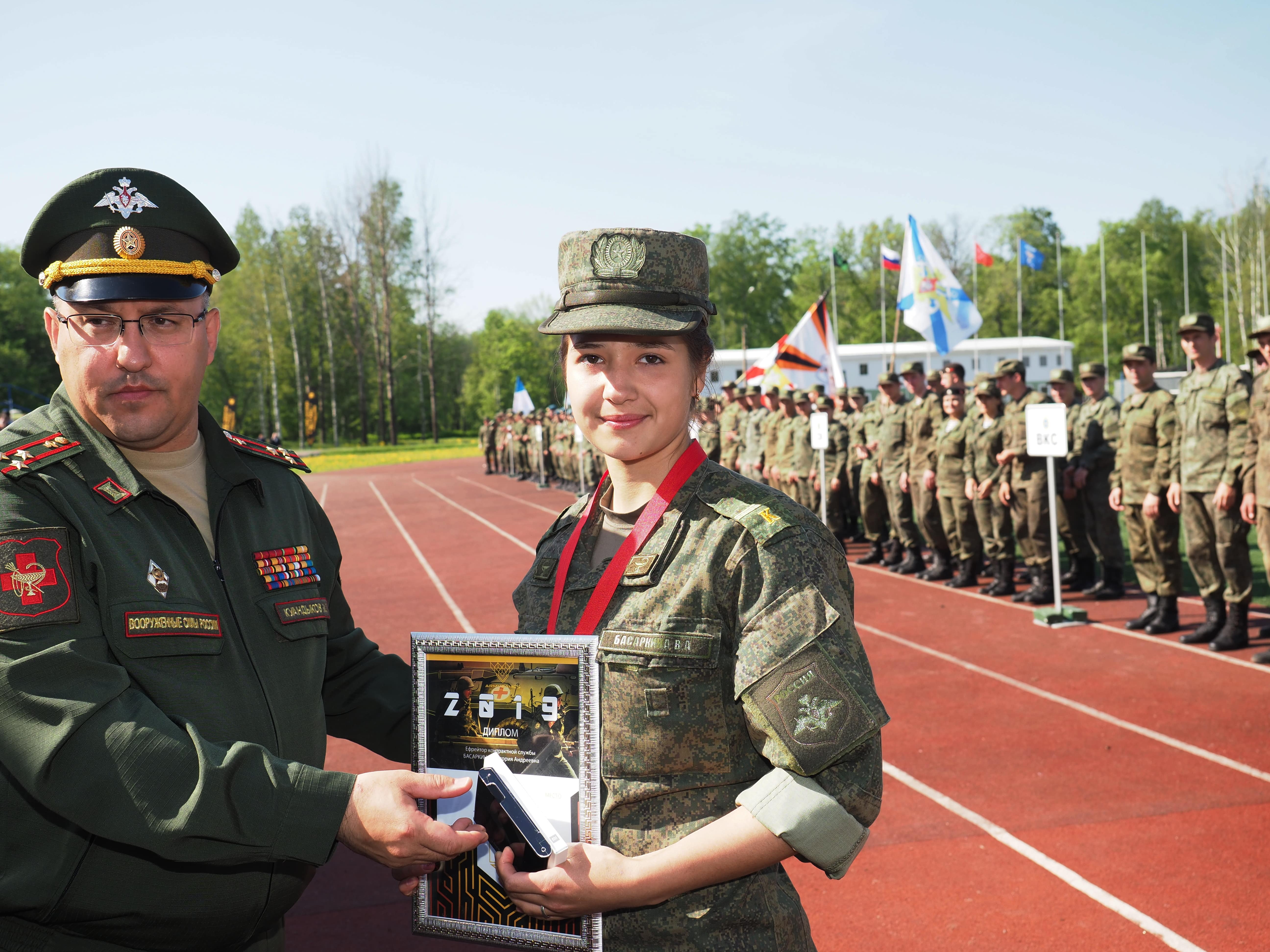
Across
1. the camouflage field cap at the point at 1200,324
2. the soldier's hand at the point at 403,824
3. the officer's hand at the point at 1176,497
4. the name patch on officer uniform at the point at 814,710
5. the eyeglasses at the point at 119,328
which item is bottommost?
the officer's hand at the point at 1176,497

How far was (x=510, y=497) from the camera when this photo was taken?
79.2 ft

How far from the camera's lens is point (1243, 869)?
164 inches

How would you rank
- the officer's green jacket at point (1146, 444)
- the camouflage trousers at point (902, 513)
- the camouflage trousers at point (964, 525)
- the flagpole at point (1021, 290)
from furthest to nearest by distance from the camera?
the flagpole at point (1021, 290), the camouflage trousers at point (902, 513), the camouflage trousers at point (964, 525), the officer's green jacket at point (1146, 444)

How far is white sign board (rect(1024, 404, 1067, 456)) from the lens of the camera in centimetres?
901

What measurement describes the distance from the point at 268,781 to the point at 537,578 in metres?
0.65

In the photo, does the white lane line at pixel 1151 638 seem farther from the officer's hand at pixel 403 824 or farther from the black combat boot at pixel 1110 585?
the officer's hand at pixel 403 824

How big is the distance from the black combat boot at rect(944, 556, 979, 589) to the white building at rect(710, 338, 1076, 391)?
171ft

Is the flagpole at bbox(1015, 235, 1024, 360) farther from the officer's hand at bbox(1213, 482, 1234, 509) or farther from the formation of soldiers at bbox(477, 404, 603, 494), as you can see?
the formation of soldiers at bbox(477, 404, 603, 494)

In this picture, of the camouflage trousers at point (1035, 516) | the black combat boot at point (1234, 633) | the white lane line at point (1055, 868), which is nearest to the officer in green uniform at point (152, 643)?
the white lane line at point (1055, 868)

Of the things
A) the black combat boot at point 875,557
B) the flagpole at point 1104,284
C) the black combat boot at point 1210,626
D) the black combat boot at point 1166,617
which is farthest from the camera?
the flagpole at point 1104,284

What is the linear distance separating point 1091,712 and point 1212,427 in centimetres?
321

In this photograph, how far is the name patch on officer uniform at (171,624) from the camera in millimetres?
1645

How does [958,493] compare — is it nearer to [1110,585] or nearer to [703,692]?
[1110,585]

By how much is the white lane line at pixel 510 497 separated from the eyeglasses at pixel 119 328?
1468 centimetres
